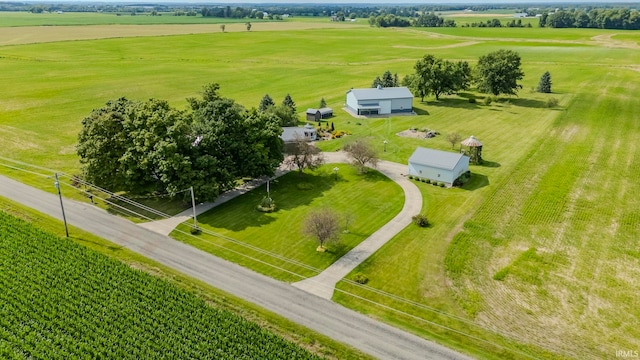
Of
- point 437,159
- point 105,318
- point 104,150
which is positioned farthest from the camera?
point 437,159

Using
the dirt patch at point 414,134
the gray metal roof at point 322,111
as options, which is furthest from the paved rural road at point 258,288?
the dirt patch at point 414,134

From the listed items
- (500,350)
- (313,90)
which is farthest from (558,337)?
(313,90)

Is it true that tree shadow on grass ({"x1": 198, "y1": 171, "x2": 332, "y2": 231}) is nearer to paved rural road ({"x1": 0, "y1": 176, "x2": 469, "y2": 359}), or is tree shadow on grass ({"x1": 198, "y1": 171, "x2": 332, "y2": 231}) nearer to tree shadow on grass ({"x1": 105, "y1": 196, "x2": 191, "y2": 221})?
tree shadow on grass ({"x1": 105, "y1": 196, "x2": 191, "y2": 221})

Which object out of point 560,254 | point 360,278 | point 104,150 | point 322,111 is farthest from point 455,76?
point 104,150

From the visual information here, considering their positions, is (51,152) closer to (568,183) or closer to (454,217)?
(454,217)

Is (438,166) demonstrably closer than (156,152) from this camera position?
No

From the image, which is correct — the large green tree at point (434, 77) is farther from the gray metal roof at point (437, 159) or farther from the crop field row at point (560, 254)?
Answer: the gray metal roof at point (437, 159)

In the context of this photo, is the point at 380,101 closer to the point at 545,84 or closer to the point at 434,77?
the point at 434,77
